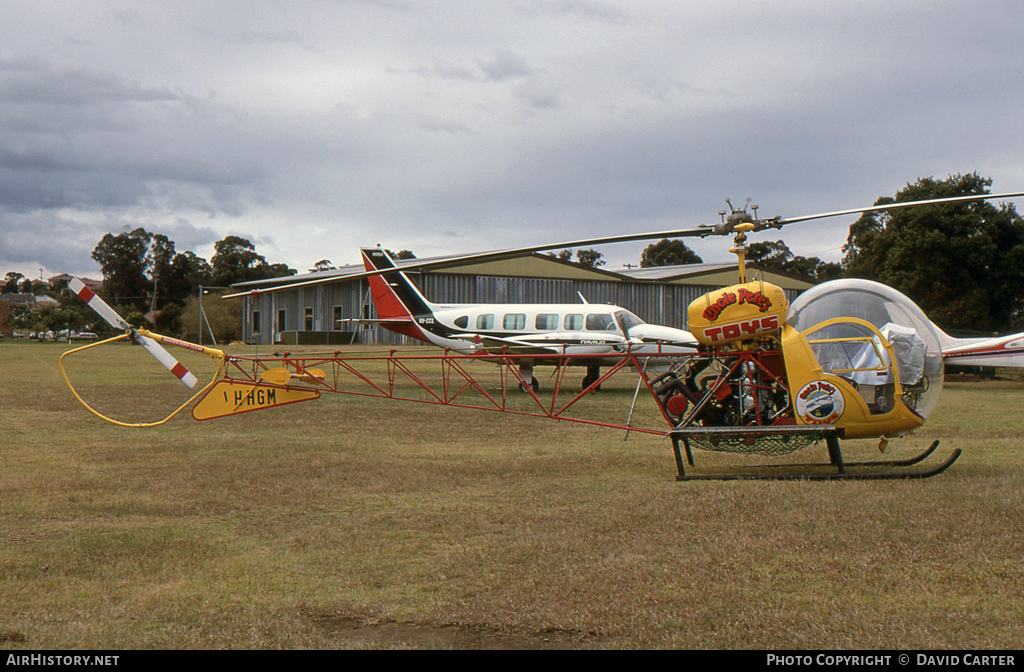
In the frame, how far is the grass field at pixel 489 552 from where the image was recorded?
15.0ft

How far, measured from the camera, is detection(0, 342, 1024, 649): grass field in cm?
456

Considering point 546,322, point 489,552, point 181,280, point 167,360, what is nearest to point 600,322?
point 546,322

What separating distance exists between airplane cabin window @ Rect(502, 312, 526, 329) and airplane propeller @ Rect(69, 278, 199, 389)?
518 inches

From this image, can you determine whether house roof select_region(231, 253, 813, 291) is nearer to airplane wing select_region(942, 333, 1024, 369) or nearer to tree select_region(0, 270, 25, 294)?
airplane wing select_region(942, 333, 1024, 369)

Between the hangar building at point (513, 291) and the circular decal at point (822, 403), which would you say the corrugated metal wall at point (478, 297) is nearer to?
the hangar building at point (513, 291)

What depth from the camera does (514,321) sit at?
22938mm

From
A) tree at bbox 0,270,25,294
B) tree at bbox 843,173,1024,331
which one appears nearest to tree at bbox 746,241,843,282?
tree at bbox 843,173,1024,331

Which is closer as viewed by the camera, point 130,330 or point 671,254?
point 130,330

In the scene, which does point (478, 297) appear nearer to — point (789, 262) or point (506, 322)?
point (506, 322)

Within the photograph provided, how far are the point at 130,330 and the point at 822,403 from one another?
8505 millimetres

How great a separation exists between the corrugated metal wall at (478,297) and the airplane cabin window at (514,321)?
59.8 feet

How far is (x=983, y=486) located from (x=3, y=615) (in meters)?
8.63
